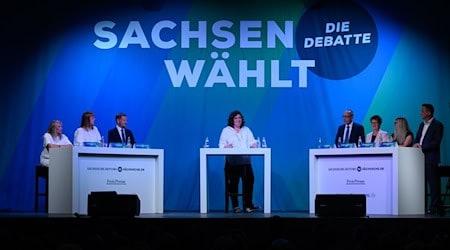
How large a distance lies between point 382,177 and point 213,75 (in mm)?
3907

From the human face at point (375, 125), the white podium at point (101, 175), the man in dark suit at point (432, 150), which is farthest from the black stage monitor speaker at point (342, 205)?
the human face at point (375, 125)

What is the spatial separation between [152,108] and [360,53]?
370cm

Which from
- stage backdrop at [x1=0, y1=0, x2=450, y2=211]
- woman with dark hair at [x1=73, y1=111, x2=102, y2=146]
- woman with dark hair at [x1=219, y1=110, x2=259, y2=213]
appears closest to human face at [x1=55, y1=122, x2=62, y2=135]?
woman with dark hair at [x1=73, y1=111, x2=102, y2=146]

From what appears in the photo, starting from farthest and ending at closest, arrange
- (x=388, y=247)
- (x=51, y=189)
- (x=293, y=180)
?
(x=293, y=180) → (x=51, y=189) → (x=388, y=247)

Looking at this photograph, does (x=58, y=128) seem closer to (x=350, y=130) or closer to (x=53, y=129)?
(x=53, y=129)

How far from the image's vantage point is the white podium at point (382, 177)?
10.3 meters

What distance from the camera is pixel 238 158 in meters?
11.7

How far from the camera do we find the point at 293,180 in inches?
508

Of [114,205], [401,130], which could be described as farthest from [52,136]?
[401,130]

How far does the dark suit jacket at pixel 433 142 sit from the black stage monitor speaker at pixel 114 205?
4485mm

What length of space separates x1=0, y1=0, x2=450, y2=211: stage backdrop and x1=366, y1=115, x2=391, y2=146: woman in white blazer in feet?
3.12

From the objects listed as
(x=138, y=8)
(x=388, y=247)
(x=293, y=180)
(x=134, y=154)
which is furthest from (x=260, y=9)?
(x=388, y=247)

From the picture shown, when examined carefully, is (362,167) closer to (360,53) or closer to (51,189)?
(360,53)

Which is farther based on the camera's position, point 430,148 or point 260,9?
point 260,9
